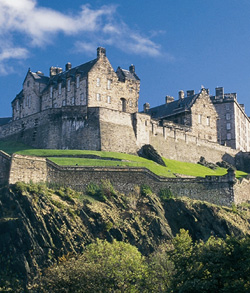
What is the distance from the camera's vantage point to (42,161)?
69.9m

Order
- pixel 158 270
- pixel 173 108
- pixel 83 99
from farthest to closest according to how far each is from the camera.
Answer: pixel 173 108, pixel 83 99, pixel 158 270

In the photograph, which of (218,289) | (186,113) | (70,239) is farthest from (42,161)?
(186,113)

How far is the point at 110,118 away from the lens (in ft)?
287

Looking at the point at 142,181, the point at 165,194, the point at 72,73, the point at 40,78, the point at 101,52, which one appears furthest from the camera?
the point at 40,78

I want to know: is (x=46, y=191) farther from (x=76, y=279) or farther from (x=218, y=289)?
(x=218, y=289)

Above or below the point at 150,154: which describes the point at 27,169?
below

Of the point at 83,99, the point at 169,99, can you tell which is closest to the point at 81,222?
the point at 83,99

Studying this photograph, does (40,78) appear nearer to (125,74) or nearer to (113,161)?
(125,74)

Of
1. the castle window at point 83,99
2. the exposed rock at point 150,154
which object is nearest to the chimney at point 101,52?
the castle window at point 83,99

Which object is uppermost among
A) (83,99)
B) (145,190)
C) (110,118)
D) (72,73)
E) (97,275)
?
(72,73)

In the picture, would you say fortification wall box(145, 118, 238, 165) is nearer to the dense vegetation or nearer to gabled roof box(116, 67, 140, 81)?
gabled roof box(116, 67, 140, 81)

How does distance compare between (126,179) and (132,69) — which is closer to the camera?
(126,179)

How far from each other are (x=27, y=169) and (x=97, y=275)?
2032cm

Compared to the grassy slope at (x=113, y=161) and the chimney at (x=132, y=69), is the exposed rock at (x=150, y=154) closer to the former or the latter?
the grassy slope at (x=113, y=161)
